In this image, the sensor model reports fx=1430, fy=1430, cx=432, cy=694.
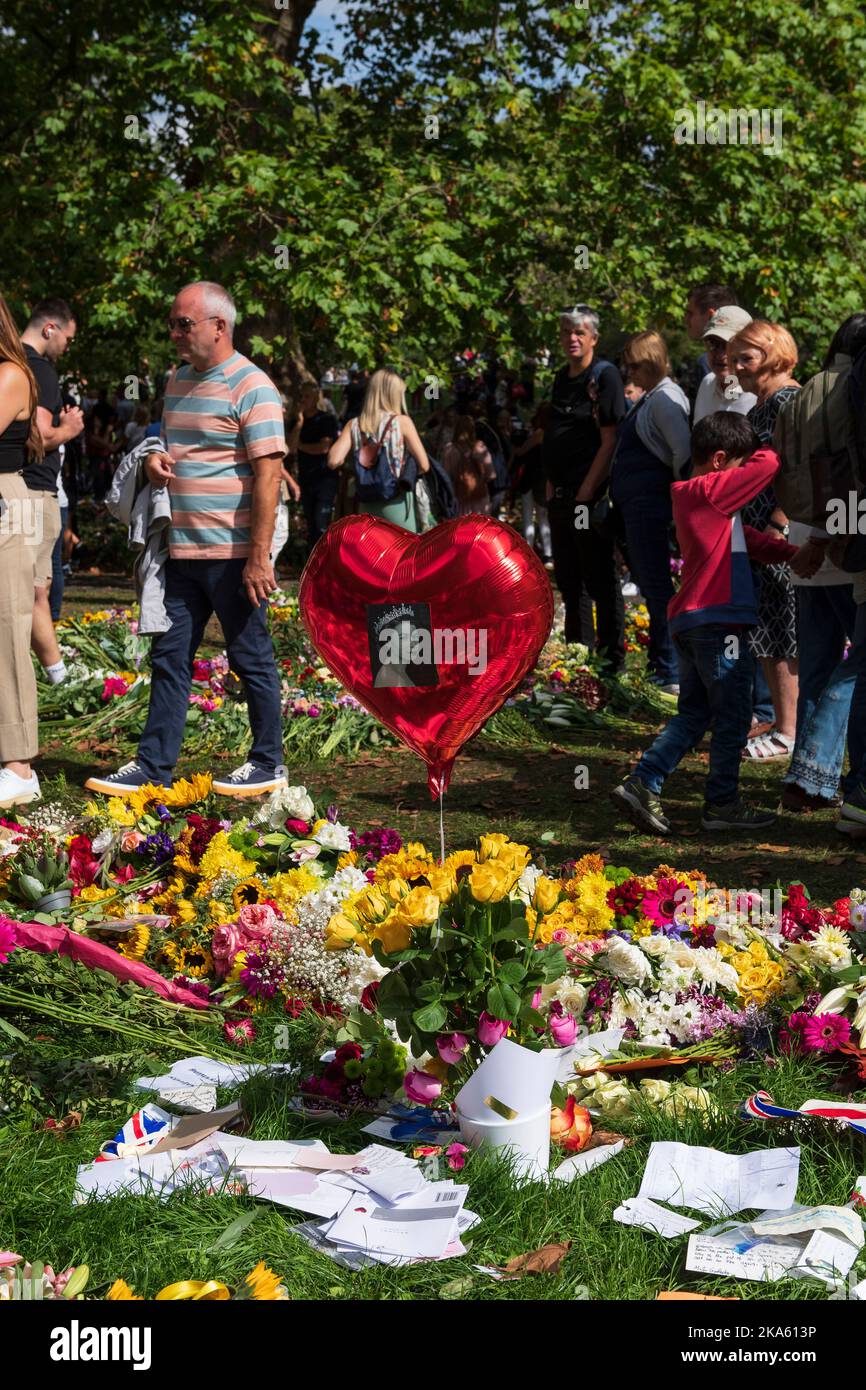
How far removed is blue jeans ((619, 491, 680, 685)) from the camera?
7.50 metres

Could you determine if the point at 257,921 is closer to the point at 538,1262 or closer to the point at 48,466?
the point at 538,1262

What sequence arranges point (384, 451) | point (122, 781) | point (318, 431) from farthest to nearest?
point (318, 431) → point (384, 451) → point (122, 781)

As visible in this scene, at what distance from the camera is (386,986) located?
107 inches

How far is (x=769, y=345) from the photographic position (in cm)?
596

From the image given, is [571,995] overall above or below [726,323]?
below

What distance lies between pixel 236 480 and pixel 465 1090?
334 centimetres

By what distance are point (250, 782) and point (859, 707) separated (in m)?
2.39

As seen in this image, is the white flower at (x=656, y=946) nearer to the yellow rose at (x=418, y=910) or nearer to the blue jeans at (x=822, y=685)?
the yellow rose at (x=418, y=910)

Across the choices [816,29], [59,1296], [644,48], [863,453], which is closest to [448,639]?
[59,1296]

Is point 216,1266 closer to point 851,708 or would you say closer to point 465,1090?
point 465,1090

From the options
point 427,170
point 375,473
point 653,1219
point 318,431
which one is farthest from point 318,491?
point 653,1219

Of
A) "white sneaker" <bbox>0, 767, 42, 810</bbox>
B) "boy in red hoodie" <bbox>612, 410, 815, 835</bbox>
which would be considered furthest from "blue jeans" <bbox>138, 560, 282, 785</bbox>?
"boy in red hoodie" <bbox>612, 410, 815, 835</bbox>

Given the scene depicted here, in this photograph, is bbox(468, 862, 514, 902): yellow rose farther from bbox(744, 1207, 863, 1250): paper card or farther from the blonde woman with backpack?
the blonde woman with backpack

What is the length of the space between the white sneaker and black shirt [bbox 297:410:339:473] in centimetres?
857
